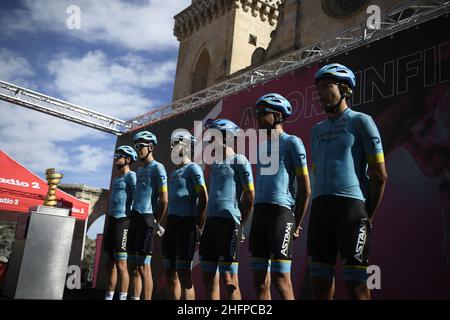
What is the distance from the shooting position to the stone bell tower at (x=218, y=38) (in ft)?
81.6

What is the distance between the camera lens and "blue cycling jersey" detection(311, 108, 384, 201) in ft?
12.1

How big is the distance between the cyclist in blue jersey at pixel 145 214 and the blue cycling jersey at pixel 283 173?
2.70m

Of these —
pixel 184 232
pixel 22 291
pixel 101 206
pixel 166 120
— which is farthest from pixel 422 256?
pixel 101 206

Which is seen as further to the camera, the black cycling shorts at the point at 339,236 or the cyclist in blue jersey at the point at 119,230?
the cyclist in blue jersey at the point at 119,230

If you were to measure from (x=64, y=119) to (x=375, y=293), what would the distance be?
12.4 m

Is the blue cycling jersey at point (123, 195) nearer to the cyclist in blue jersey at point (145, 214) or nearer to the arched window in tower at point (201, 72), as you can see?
the cyclist in blue jersey at point (145, 214)

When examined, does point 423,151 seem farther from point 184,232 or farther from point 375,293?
point 184,232

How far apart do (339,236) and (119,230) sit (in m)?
4.92

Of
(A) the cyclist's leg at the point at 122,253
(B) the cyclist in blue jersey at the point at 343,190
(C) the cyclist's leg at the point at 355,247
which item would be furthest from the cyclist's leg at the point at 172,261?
(C) the cyclist's leg at the point at 355,247

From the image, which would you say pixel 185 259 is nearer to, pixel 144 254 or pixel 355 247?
pixel 144 254

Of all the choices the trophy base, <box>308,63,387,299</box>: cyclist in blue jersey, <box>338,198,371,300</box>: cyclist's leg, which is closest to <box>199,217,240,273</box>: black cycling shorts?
<box>308,63,387,299</box>: cyclist in blue jersey

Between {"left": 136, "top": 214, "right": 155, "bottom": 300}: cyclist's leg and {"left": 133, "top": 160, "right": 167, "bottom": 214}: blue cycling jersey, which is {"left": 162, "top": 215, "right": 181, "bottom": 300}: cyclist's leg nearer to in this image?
{"left": 136, "top": 214, "right": 155, "bottom": 300}: cyclist's leg

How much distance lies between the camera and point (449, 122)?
6.34 m

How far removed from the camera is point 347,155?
379cm
